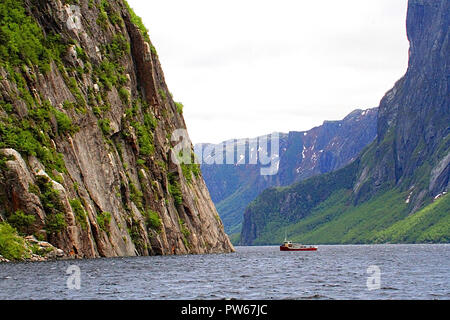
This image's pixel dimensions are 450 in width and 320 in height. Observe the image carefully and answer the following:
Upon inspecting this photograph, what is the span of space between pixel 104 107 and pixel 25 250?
40.1 m

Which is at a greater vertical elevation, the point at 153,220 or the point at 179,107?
the point at 179,107

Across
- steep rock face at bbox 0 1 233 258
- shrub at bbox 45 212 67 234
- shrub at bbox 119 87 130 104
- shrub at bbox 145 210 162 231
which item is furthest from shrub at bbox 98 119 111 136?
shrub at bbox 45 212 67 234

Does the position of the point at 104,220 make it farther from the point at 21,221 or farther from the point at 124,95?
the point at 124,95

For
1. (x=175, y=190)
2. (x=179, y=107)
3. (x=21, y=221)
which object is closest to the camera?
(x=21, y=221)

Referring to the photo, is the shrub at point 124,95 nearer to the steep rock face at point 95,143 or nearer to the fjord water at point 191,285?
the steep rock face at point 95,143

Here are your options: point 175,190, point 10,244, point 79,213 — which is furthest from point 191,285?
point 175,190

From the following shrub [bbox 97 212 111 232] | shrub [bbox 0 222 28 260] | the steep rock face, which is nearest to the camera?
shrub [bbox 0 222 28 260]

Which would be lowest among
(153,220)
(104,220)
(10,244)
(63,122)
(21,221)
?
(10,244)

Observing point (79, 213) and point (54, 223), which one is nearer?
point (54, 223)

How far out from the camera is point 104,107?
124m

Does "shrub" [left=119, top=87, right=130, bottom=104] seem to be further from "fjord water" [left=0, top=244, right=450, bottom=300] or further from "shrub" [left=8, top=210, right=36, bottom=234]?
"fjord water" [left=0, top=244, right=450, bottom=300]

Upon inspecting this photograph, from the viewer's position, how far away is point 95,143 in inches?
4545

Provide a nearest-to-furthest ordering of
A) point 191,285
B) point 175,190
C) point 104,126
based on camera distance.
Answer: point 191,285
point 104,126
point 175,190

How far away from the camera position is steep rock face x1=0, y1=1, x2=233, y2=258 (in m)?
95.6
